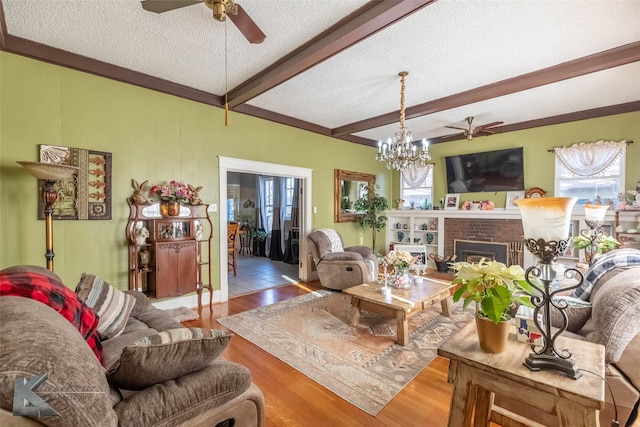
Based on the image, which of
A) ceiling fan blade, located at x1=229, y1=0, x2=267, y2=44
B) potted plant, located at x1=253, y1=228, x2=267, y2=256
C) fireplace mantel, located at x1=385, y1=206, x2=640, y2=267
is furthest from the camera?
potted plant, located at x1=253, y1=228, x2=267, y2=256

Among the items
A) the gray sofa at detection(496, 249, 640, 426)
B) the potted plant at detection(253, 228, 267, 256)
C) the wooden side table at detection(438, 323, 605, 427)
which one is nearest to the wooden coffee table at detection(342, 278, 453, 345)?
the gray sofa at detection(496, 249, 640, 426)

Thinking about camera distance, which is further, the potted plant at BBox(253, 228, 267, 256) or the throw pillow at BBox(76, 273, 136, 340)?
the potted plant at BBox(253, 228, 267, 256)

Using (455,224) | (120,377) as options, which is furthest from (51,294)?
(455,224)

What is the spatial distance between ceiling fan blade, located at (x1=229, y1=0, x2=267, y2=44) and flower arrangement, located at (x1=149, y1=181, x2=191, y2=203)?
203 centimetres

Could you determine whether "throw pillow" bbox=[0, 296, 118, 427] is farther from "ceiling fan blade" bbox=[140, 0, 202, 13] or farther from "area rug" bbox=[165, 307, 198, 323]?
"area rug" bbox=[165, 307, 198, 323]

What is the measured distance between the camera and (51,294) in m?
1.33

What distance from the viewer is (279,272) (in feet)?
19.8

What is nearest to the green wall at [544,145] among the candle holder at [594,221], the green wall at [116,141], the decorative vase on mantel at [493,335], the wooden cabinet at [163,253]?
the green wall at [116,141]

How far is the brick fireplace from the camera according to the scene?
17.0ft

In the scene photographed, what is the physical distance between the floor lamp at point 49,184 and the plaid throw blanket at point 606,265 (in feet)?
14.2

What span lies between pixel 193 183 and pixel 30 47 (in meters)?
1.92

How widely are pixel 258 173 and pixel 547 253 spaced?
395 cm

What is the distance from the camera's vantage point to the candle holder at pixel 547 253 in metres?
1.18

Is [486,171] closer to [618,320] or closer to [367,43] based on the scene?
[367,43]
